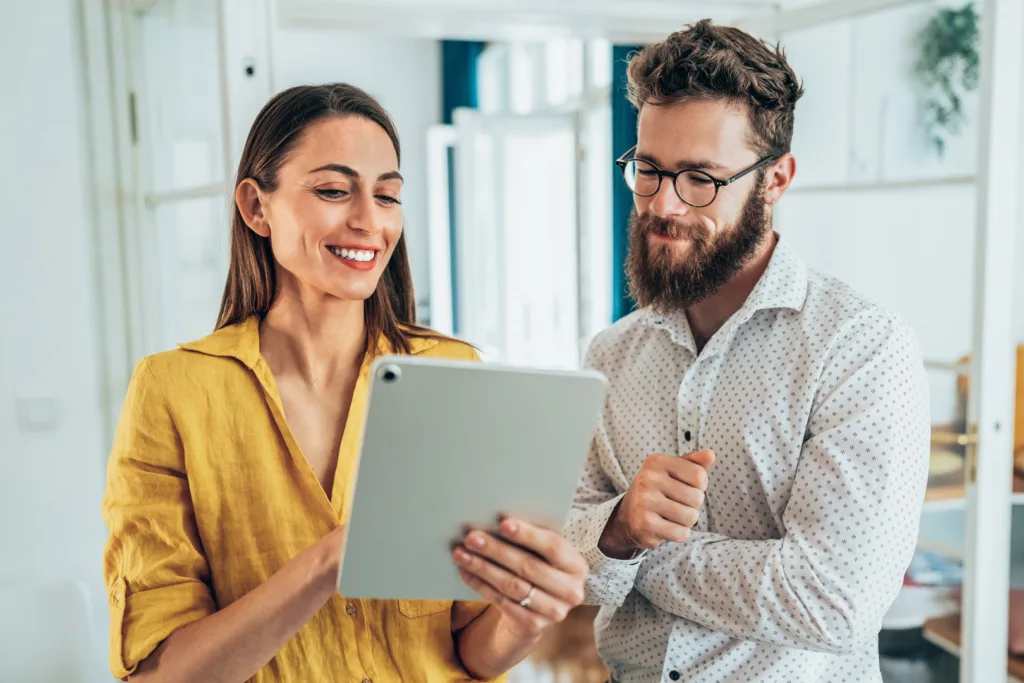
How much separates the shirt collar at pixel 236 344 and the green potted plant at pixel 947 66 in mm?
1605

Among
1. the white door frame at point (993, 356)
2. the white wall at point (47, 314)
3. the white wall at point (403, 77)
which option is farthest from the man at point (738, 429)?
the white wall at point (403, 77)

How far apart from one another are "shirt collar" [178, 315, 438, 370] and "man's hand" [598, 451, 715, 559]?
38 centimetres

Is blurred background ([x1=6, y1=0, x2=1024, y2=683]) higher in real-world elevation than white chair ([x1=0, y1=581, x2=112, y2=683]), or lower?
higher

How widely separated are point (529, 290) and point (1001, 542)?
4015mm

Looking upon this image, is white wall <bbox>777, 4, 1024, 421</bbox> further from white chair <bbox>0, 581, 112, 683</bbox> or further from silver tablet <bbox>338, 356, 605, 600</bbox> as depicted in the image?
white chair <bbox>0, 581, 112, 683</bbox>

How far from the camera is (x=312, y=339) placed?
3.92 feet

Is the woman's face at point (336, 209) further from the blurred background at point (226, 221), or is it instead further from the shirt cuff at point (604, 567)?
the blurred background at point (226, 221)

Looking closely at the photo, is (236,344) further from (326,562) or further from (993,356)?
(993,356)

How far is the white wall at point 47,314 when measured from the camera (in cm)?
231

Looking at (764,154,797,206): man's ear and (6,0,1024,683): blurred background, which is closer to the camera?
(764,154,797,206): man's ear

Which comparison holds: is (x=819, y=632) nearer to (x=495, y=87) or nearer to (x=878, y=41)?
(x=878, y=41)

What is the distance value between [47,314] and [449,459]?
1933 mm

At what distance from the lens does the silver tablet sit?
80 cm

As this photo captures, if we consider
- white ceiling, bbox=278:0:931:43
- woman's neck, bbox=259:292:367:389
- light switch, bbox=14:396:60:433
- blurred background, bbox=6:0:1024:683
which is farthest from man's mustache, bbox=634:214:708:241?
light switch, bbox=14:396:60:433
